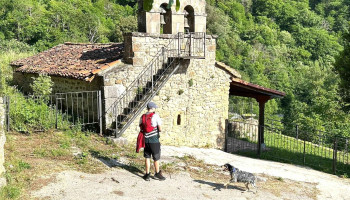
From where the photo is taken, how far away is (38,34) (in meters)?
31.8

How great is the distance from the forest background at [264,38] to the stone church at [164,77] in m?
2.97

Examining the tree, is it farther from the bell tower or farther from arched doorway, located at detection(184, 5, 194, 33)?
arched doorway, located at detection(184, 5, 194, 33)

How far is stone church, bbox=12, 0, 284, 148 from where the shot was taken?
11039 millimetres

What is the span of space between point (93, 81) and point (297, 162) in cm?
745

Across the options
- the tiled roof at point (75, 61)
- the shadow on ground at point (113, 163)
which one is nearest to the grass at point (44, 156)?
the shadow on ground at point (113, 163)

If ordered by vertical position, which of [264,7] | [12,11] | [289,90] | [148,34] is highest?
[264,7]

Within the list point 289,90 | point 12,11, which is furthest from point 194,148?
point 289,90

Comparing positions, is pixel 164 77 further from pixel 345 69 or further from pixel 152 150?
pixel 345 69

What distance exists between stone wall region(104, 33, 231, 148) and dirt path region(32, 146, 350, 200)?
179 centimetres

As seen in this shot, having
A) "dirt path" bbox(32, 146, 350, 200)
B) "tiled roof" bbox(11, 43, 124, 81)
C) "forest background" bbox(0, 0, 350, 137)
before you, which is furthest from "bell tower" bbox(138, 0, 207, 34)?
"forest background" bbox(0, 0, 350, 137)

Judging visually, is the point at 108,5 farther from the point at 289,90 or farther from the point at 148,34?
the point at 148,34

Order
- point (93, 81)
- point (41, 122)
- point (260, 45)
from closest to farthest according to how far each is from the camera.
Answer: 1. point (41, 122)
2. point (93, 81)
3. point (260, 45)

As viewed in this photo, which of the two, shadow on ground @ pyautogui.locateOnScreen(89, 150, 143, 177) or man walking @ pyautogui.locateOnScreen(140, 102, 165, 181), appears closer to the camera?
man walking @ pyautogui.locateOnScreen(140, 102, 165, 181)

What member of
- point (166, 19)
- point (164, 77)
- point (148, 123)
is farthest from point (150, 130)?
point (166, 19)
